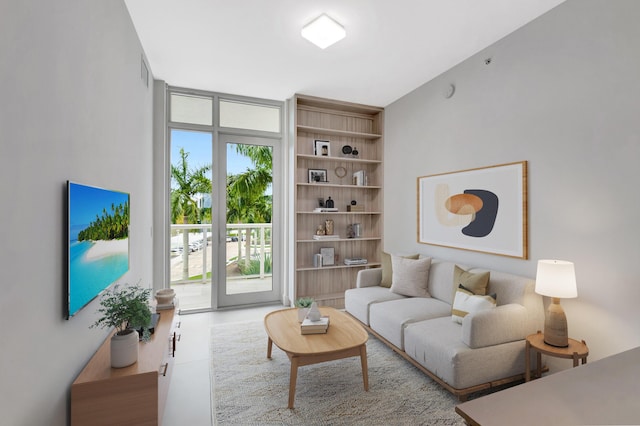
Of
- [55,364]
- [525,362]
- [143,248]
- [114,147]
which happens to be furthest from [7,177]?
[525,362]

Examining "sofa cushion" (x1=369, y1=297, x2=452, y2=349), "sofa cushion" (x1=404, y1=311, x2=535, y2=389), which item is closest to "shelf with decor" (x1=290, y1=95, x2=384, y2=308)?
"sofa cushion" (x1=369, y1=297, x2=452, y2=349)

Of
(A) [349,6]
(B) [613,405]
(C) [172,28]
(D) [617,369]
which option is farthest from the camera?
(C) [172,28]

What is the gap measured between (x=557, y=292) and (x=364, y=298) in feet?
5.74

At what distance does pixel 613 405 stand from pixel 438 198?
271 cm

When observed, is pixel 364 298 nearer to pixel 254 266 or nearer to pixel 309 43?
pixel 254 266

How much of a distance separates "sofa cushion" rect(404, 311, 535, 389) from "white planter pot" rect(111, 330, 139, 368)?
1949mm

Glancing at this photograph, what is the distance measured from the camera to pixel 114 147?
2.17m

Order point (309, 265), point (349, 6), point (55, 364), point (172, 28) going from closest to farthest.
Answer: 1. point (55, 364)
2. point (349, 6)
3. point (172, 28)
4. point (309, 265)

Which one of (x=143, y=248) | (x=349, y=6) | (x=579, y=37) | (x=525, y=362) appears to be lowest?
(x=525, y=362)

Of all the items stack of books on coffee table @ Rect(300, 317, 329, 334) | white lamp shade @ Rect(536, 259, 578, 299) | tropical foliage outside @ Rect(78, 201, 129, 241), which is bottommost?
stack of books on coffee table @ Rect(300, 317, 329, 334)

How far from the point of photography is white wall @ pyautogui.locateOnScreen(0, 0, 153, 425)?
1.02 m

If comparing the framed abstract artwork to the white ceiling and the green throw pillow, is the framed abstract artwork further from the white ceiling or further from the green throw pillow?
the white ceiling

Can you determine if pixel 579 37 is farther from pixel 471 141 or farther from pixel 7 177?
pixel 7 177

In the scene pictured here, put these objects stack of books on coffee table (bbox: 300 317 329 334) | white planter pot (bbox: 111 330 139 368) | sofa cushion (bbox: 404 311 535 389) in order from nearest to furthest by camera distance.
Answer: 1. white planter pot (bbox: 111 330 139 368)
2. sofa cushion (bbox: 404 311 535 389)
3. stack of books on coffee table (bbox: 300 317 329 334)
